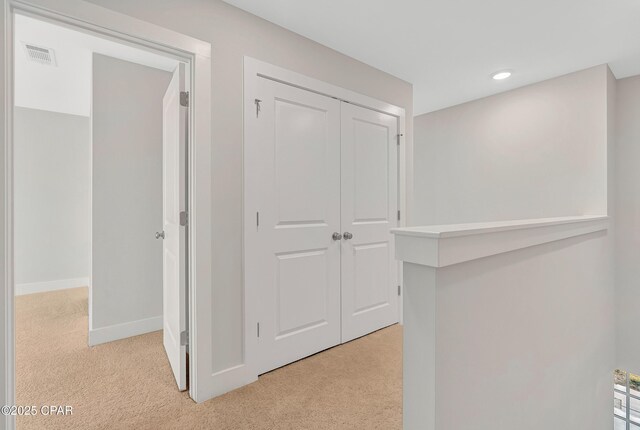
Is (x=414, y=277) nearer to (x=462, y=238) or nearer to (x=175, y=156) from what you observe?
(x=462, y=238)

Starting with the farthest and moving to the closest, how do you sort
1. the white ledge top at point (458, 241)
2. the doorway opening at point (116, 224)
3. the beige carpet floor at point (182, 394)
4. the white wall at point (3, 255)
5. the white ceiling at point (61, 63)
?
the white ceiling at point (61, 63) < the doorway opening at point (116, 224) < the beige carpet floor at point (182, 394) < the white wall at point (3, 255) < the white ledge top at point (458, 241)

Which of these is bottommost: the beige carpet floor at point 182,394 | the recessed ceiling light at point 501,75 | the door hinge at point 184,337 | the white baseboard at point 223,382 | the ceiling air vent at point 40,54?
the beige carpet floor at point 182,394

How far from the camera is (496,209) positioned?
11.2ft

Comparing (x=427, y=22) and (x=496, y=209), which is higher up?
(x=427, y=22)

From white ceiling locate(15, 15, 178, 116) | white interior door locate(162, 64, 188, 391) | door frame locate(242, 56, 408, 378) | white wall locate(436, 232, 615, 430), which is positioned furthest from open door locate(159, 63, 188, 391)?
white wall locate(436, 232, 615, 430)

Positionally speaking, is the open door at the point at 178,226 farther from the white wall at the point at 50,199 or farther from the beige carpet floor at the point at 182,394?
the white wall at the point at 50,199

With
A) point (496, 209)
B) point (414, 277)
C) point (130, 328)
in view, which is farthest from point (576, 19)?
point (130, 328)

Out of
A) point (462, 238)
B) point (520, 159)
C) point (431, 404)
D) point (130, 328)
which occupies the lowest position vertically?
point (130, 328)

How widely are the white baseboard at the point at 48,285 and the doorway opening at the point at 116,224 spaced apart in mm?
50

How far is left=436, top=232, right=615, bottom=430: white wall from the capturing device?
98cm

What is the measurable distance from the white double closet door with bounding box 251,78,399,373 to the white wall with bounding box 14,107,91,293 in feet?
11.2

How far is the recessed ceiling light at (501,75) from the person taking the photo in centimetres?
283

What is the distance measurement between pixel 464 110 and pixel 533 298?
9.56ft

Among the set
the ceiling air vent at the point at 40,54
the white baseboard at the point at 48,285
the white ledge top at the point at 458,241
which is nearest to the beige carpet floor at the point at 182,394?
the white ledge top at the point at 458,241
